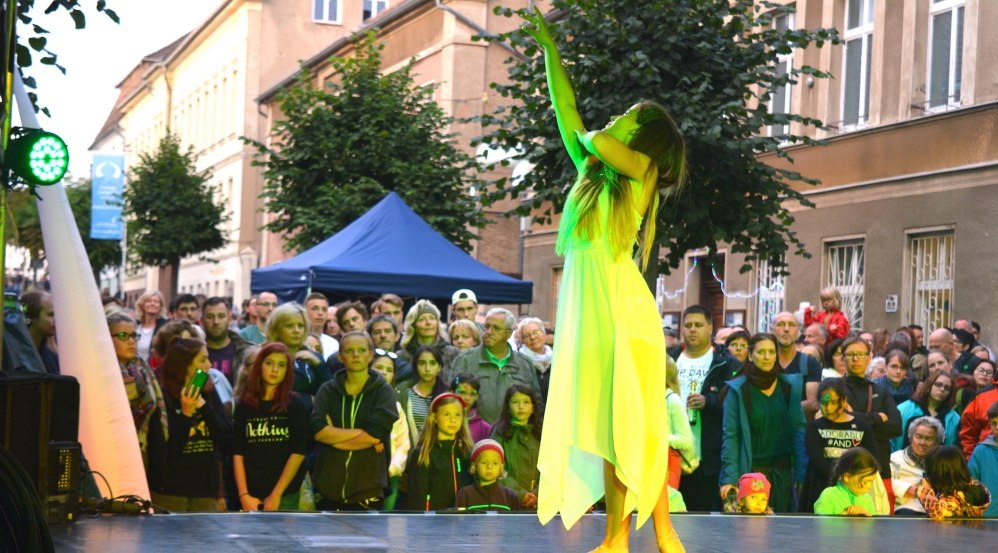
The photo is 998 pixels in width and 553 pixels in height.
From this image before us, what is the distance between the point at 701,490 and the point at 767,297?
15567 mm

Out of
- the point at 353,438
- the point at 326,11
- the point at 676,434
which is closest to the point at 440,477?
the point at 353,438

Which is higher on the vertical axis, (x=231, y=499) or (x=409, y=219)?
(x=409, y=219)

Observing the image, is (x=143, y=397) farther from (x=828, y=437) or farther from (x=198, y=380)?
(x=828, y=437)

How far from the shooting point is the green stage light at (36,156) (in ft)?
25.5

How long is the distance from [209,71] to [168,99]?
1156cm

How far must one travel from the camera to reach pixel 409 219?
1936cm

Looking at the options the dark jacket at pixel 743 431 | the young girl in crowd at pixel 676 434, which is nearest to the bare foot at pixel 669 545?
the young girl in crowd at pixel 676 434

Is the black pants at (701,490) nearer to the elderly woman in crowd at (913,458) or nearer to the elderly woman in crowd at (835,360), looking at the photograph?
the elderly woman in crowd at (913,458)

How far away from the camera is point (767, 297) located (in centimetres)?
2639

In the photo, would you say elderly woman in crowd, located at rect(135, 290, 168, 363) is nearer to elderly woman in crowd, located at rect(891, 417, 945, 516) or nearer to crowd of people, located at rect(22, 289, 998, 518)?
crowd of people, located at rect(22, 289, 998, 518)

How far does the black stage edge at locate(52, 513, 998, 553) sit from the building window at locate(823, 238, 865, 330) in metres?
15.5

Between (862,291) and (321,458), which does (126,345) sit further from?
(862,291)

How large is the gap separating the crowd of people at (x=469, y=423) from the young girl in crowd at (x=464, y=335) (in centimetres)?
A: 28

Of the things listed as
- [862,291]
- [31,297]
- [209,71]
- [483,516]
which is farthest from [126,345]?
[209,71]
